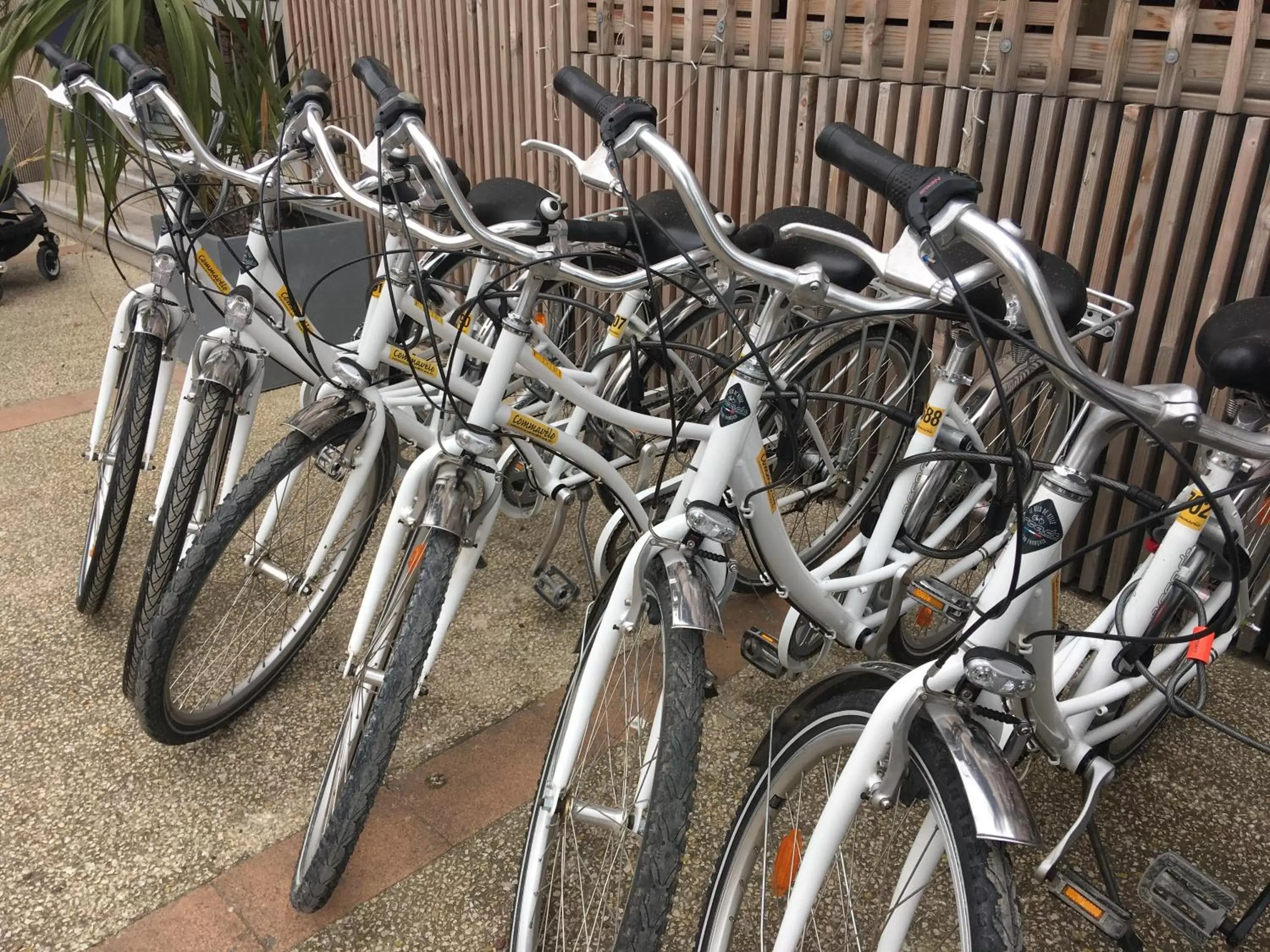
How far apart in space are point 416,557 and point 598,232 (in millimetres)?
687

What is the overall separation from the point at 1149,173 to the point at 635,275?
144cm

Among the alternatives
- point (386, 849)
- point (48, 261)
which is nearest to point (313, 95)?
point (386, 849)

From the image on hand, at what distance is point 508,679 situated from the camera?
2498 millimetres

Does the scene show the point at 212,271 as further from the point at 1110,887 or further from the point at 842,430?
the point at 1110,887

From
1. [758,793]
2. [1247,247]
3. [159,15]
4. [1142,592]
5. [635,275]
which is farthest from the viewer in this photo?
[159,15]

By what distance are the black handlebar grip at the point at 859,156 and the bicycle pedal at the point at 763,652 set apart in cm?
127

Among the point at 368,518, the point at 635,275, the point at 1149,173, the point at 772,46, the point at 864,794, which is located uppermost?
the point at 772,46

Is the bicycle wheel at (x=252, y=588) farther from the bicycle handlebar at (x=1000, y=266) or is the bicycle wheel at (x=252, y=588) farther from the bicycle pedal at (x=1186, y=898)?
the bicycle pedal at (x=1186, y=898)

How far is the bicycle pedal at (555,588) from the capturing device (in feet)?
8.54

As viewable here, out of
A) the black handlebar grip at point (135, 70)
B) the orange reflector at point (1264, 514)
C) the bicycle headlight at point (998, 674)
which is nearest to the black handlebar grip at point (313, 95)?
the black handlebar grip at point (135, 70)

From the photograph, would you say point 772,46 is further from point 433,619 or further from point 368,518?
point 433,619

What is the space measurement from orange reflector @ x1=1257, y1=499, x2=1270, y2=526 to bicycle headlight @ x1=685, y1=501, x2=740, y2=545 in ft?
3.76

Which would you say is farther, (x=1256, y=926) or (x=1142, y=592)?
(x=1256, y=926)

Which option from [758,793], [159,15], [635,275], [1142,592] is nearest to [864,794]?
[758,793]
